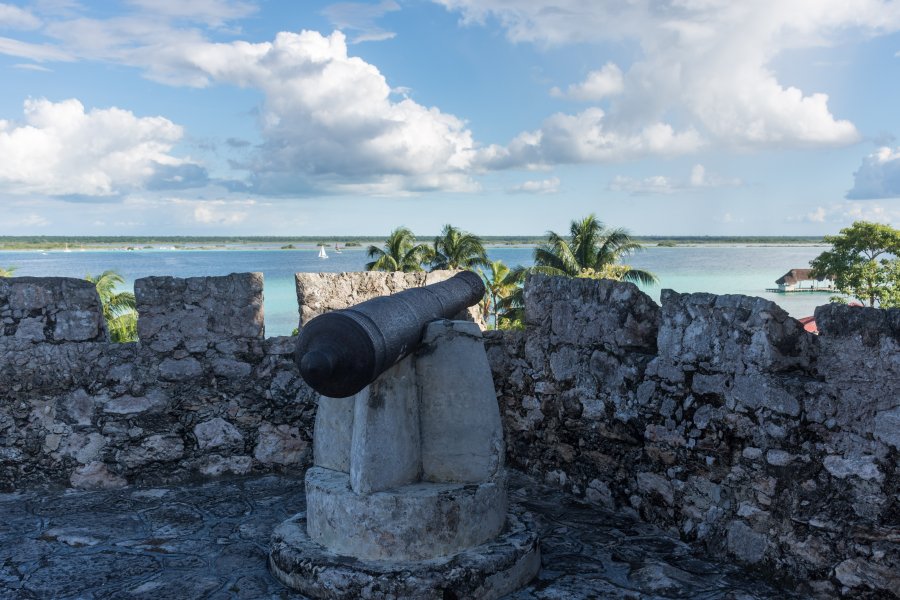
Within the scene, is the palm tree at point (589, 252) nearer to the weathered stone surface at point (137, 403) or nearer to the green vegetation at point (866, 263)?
the green vegetation at point (866, 263)

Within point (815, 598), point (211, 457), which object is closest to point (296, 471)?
point (211, 457)

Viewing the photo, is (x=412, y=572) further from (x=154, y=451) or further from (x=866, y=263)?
(x=866, y=263)

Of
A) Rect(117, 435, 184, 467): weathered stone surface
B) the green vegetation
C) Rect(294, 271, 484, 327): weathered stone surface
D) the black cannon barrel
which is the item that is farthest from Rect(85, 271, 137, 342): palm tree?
the green vegetation

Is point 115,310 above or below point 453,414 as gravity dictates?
below

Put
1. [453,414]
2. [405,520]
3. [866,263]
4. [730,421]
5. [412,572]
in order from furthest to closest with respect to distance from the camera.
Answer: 1. [866,263]
2. [730,421]
3. [453,414]
4. [405,520]
5. [412,572]

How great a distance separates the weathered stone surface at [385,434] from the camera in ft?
12.5

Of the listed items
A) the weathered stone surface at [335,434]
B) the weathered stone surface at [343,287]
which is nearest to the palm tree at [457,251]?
the weathered stone surface at [343,287]

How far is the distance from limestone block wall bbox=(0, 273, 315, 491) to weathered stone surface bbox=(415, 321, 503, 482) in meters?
2.17

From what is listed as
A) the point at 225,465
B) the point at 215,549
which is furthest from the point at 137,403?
the point at 215,549

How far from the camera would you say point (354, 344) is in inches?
136

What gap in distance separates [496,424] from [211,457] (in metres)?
2.79

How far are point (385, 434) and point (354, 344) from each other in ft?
2.06

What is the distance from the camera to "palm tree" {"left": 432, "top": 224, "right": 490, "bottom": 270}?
113 ft

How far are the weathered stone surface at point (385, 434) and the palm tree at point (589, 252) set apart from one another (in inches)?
982
